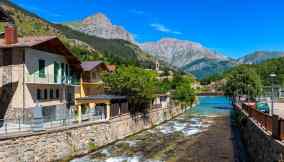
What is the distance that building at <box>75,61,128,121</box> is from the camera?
3666 cm

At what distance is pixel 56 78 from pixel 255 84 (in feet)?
226

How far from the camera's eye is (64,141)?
91.5 ft

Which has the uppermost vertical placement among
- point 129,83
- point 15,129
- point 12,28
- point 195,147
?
point 12,28

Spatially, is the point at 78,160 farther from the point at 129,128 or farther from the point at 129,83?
the point at 129,83

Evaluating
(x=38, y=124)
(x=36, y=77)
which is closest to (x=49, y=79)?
(x=36, y=77)

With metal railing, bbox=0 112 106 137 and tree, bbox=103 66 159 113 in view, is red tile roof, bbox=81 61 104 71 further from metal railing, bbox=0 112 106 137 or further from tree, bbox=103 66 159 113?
metal railing, bbox=0 112 106 137

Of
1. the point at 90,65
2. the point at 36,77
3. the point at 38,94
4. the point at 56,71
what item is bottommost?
the point at 38,94

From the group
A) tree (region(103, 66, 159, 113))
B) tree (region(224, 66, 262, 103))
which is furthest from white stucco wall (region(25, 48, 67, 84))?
tree (region(224, 66, 262, 103))

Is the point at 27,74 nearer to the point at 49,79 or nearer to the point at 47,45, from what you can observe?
the point at 49,79

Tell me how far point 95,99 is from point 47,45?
8508mm

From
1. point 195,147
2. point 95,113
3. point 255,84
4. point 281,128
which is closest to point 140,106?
point 95,113

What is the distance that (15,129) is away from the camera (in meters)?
25.0

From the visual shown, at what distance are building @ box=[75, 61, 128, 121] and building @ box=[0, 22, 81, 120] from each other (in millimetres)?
3776

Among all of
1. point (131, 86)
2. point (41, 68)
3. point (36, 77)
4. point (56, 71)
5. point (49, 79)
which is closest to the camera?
point (36, 77)
